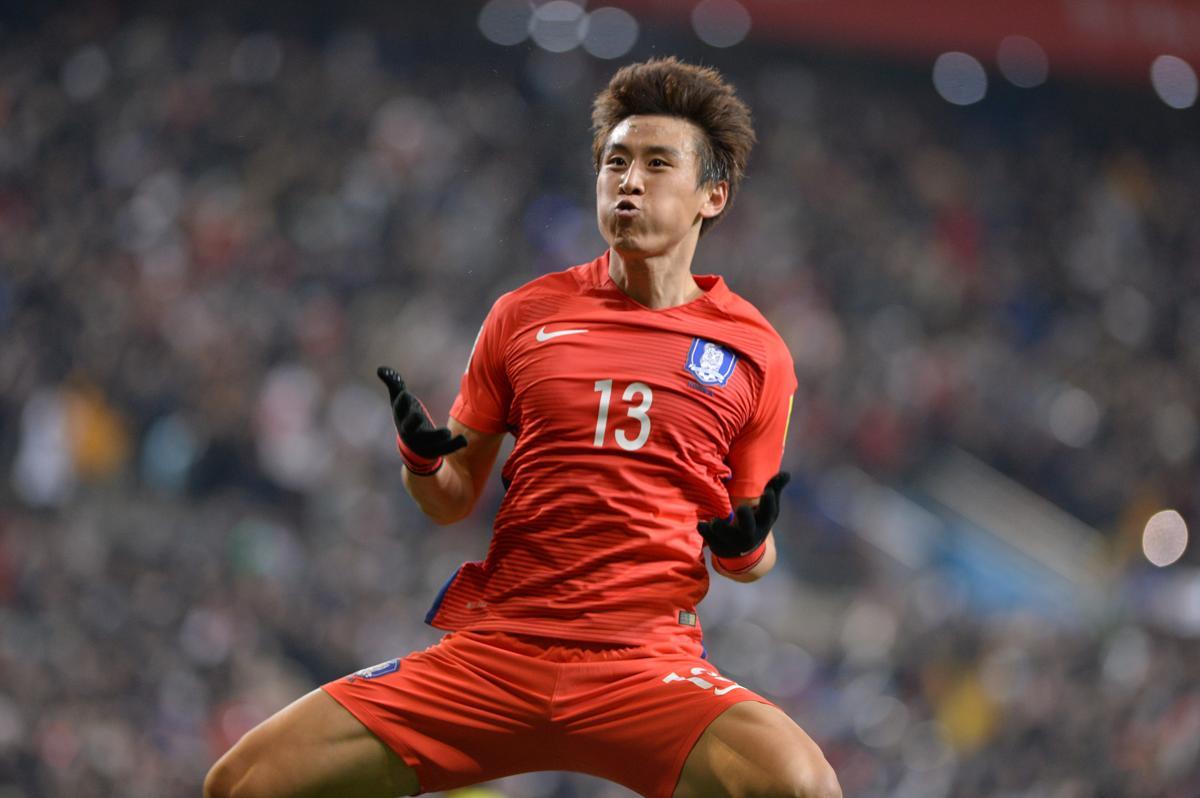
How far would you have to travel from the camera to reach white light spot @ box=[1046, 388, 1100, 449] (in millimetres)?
12758

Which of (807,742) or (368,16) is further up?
(368,16)

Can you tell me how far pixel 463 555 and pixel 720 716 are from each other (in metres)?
7.13

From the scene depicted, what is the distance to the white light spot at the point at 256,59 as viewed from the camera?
12.9m

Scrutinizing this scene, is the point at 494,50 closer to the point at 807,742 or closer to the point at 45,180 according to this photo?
the point at 45,180

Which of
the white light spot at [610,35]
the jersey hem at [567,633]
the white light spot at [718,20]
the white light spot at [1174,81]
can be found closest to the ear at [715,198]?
the jersey hem at [567,633]

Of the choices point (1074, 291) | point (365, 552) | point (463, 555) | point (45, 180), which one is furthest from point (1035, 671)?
point (45, 180)

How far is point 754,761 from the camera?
2.99 meters

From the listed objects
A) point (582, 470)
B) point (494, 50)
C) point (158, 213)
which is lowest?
point (582, 470)

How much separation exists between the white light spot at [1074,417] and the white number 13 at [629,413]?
→ 10093 millimetres

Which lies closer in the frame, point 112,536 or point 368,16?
point 112,536

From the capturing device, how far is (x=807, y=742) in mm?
3033

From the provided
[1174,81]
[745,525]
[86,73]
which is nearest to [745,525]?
[745,525]

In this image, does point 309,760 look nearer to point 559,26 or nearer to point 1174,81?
point 559,26

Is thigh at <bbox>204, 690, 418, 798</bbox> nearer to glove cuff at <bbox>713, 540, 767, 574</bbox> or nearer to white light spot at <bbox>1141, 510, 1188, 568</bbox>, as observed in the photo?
glove cuff at <bbox>713, 540, 767, 574</bbox>
